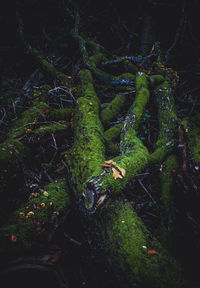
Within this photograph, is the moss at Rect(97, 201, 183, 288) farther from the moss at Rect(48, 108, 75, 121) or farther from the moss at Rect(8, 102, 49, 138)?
the moss at Rect(48, 108, 75, 121)

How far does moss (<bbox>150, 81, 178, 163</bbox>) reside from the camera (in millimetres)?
2799

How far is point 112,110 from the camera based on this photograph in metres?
3.87

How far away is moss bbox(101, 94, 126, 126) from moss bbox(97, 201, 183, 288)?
211 centimetres

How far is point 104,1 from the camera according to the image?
635 cm

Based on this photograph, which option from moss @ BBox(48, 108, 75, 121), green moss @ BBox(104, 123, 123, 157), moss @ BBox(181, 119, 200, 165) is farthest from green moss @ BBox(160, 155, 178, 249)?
moss @ BBox(48, 108, 75, 121)

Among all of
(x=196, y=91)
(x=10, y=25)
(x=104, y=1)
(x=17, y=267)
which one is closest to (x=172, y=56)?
(x=196, y=91)

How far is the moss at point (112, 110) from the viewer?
371 centimetres

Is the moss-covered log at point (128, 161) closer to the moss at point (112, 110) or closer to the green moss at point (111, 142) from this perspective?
the green moss at point (111, 142)

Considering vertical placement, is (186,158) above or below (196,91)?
below

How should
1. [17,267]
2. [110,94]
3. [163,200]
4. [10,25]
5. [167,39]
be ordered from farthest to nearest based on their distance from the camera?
[167,39]
[10,25]
[110,94]
[163,200]
[17,267]

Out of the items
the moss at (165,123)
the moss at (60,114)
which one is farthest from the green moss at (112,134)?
the moss at (60,114)

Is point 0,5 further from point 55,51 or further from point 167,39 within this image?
point 167,39

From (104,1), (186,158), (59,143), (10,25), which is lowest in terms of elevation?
(59,143)

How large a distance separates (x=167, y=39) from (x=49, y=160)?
657 cm
